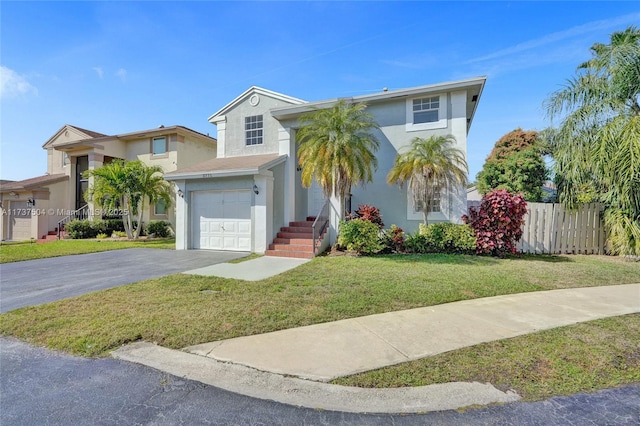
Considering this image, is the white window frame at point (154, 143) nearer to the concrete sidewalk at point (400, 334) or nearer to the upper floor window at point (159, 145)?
the upper floor window at point (159, 145)

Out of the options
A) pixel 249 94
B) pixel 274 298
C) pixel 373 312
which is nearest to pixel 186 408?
pixel 274 298

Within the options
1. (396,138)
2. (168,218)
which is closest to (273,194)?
(396,138)

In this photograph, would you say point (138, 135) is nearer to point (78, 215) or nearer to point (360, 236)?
point (78, 215)

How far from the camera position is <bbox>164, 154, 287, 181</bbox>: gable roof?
1088cm

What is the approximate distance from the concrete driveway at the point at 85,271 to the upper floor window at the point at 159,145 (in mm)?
9354

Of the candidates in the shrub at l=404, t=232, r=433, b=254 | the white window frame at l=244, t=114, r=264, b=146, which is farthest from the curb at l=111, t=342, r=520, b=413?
the white window frame at l=244, t=114, r=264, b=146

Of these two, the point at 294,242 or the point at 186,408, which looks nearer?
the point at 186,408

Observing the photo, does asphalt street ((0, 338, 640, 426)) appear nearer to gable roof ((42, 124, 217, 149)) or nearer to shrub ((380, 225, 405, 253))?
shrub ((380, 225, 405, 253))

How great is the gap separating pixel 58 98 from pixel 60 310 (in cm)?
910

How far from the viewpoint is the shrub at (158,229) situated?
18.3 meters

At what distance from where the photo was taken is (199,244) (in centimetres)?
1255

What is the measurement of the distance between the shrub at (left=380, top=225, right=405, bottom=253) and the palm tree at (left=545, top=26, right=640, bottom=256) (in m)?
6.13

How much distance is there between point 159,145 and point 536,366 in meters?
22.0

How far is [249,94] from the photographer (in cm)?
1363
